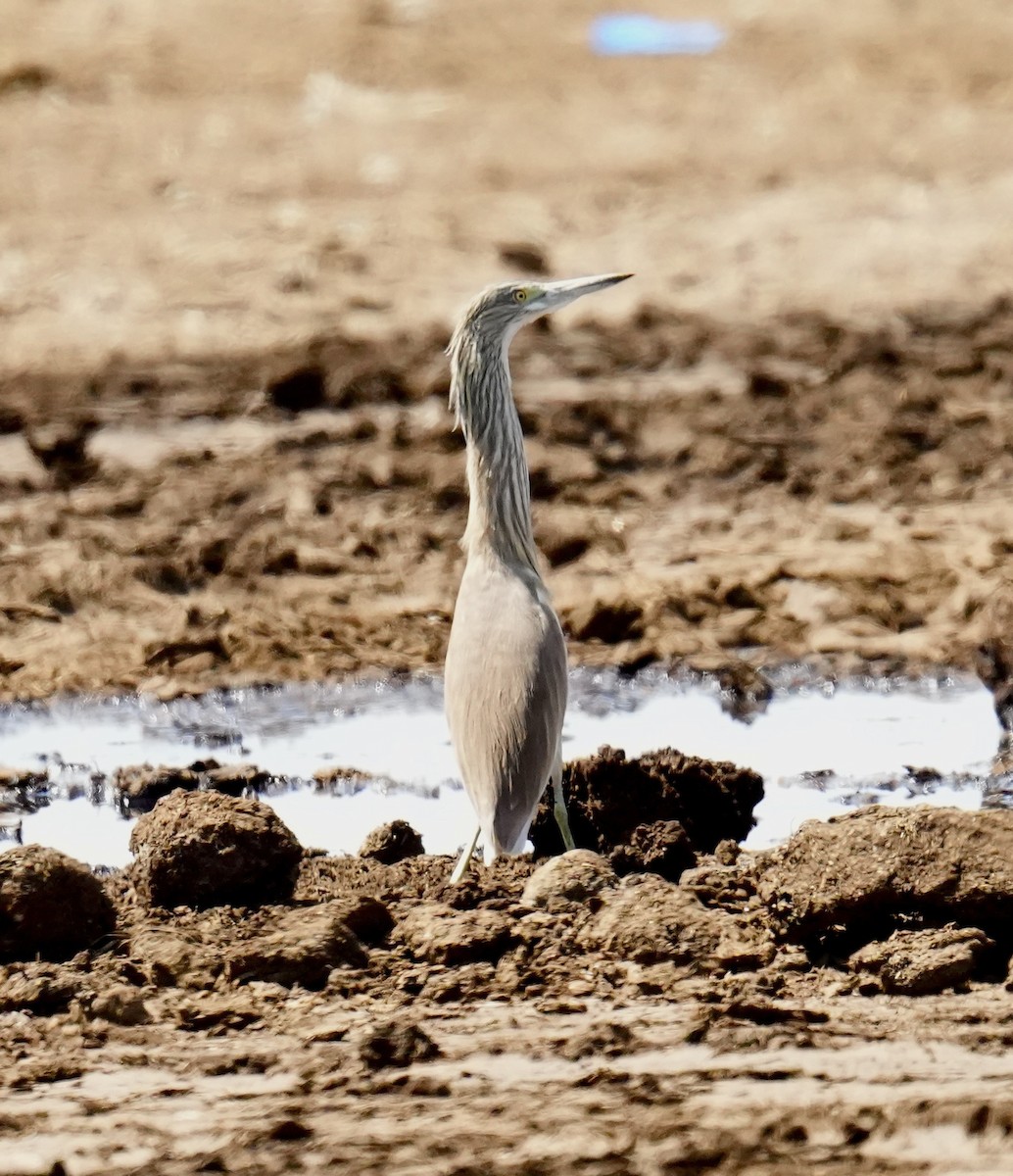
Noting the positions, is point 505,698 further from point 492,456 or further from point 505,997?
point 505,997

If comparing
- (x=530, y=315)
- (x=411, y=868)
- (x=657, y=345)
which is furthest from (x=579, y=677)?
(x=657, y=345)

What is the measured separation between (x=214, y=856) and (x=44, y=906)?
507mm

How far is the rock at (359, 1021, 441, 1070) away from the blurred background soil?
5287mm

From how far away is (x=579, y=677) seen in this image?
9.93 m

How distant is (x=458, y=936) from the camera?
5320 mm

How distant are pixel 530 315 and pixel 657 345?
26.6ft

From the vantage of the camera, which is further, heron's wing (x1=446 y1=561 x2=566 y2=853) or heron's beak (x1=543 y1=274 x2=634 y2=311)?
heron's beak (x1=543 y1=274 x2=634 y2=311)

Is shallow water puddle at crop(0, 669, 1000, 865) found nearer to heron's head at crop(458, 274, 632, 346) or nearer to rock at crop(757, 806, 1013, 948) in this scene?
rock at crop(757, 806, 1013, 948)

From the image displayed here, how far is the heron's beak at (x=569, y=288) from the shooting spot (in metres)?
7.21

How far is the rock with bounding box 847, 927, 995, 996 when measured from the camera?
16.5 ft

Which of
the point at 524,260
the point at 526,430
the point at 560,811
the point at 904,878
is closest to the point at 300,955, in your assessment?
the point at 560,811

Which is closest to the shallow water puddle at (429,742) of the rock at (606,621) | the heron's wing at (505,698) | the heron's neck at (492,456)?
the rock at (606,621)

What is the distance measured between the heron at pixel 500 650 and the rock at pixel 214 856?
0.52 metres

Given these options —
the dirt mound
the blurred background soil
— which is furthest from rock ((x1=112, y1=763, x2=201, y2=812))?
the blurred background soil
